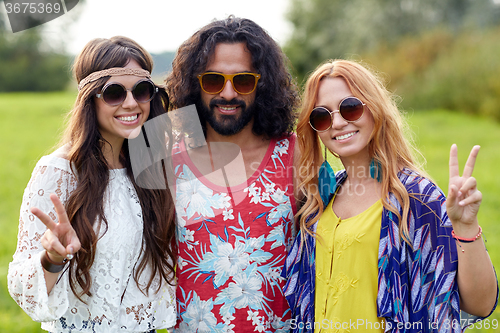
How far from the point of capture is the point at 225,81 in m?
2.83

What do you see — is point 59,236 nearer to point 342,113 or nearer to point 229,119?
point 229,119

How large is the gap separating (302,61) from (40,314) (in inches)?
1089

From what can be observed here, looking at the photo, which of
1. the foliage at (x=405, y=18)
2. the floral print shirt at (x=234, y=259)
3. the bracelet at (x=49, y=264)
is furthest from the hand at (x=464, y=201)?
the foliage at (x=405, y=18)

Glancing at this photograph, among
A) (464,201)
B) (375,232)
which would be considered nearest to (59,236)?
(375,232)

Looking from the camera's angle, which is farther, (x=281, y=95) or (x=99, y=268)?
(x=281, y=95)

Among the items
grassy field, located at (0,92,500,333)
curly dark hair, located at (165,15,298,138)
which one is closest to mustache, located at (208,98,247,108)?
curly dark hair, located at (165,15,298,138)

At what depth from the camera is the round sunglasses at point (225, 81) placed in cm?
283

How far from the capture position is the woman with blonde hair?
79.3 inches

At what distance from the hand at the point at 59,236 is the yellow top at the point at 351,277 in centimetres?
125

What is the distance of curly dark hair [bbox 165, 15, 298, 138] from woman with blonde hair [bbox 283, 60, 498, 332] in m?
0.42

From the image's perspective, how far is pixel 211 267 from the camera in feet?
8.75

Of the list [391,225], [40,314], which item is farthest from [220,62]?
[40,314]

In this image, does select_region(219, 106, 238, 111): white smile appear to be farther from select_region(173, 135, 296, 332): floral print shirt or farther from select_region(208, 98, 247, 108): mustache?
select_region(173, 135, 296, 332): floral print shirt

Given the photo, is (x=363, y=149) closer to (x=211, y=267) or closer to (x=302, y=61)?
(x=211, y=267)
